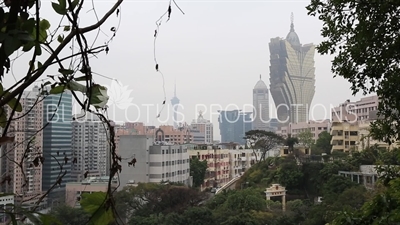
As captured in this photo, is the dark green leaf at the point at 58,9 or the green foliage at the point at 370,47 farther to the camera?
the green foliage at the point at 370,47

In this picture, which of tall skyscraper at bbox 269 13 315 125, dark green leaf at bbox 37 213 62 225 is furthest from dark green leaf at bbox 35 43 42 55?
tall skyscraper at bbox 269 13 315 125

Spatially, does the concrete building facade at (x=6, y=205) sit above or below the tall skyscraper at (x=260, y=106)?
below

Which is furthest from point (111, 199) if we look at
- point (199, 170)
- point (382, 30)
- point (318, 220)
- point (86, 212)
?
point (199, 170)

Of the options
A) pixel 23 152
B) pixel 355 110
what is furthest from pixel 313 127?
pixel 23 152

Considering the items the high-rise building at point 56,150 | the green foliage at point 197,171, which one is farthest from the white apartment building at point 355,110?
the high-rise building at point 56,150

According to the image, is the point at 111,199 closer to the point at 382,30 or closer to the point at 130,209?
the point at 382,30

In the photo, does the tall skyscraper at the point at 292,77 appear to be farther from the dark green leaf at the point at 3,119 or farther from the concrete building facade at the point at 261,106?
the dark green leaf at the point at 3,119

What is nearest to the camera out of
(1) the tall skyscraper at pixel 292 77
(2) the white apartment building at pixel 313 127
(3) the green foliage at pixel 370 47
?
(3) the green foliage at pixel 370 47
